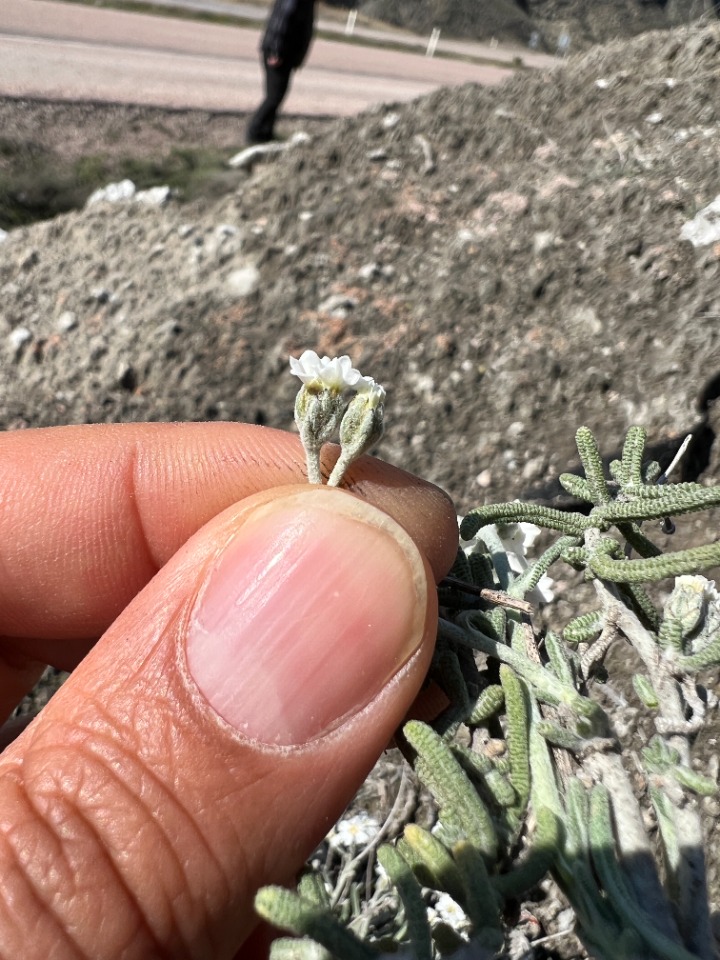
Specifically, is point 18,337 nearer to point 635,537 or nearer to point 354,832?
point 354,832

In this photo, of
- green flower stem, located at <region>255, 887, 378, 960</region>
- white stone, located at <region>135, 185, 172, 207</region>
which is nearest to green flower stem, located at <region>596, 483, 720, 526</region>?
green flower stem, located at <region>255, 887, 378, 960</region>

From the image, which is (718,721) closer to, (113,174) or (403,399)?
(403,399)

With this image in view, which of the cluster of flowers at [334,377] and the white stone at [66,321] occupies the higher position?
the cluster of flowers at [334,377]

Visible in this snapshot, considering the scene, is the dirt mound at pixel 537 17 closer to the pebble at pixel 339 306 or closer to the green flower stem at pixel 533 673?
the pebble at pixel 339 306

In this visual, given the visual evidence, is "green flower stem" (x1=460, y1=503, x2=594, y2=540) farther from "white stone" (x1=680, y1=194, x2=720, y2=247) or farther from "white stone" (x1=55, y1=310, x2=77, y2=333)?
"white stone" (x1=55, y1=310, x2=77, y2=333)

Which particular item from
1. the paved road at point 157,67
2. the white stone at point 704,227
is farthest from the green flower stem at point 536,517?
the paved road at point 157,67
